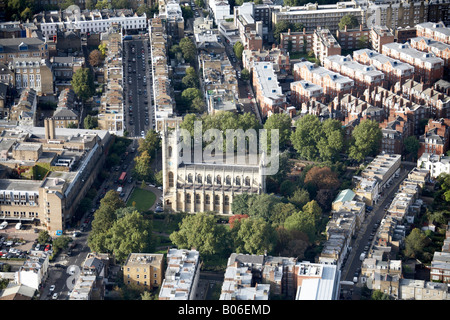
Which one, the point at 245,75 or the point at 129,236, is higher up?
the point at 245,75

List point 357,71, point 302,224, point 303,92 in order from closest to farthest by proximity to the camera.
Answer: point 302,224, point 303,92, point 357,71

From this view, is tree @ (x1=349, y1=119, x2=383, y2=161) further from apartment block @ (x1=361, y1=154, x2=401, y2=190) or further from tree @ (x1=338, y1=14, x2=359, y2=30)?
tree @ (x1=338, y1=14, x2=359, y2=30)

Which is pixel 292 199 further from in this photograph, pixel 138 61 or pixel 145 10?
pixel 145 10

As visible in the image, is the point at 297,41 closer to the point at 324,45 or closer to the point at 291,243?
the point at 324,45

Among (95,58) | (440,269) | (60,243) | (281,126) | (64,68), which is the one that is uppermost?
(95,58)

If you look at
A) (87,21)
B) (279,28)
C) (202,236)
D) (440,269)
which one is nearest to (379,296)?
(440,269)

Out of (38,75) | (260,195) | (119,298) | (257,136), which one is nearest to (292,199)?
(260,195)
